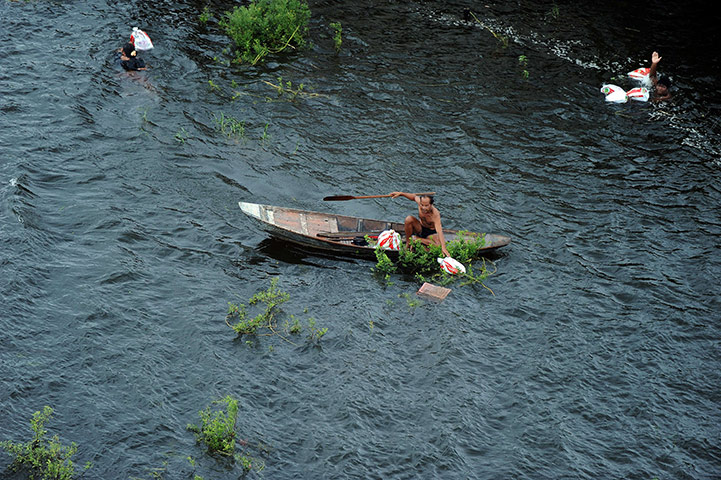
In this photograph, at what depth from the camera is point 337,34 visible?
1808cm

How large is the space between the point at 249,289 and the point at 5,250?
427 cm

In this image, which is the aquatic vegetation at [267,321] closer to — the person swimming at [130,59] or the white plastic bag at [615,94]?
the person swimming at [130,59]

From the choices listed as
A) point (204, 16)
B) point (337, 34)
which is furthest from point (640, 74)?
point (204, 16)

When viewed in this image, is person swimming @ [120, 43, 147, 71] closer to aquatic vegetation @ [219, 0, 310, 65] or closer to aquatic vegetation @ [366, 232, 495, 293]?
aquatic vegetation @ [219, 0, 310, 65]

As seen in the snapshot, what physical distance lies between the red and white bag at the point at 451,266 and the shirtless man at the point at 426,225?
124mm

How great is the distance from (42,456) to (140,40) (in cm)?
1204

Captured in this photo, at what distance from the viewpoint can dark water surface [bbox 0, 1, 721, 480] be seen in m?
8.60

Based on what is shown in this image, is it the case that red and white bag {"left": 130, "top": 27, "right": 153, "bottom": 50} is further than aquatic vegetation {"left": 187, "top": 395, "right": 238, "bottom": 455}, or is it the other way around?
red and white bag {"left": 130, "top": 27, "right": 153, "bottom": 50}

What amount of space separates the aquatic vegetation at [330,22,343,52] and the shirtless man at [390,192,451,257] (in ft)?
24.3

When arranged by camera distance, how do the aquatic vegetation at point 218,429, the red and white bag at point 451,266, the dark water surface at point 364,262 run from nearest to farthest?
the aquatic vegetation at point 218,429, the dark water surface at point 364,262, the red and white bag at point 451,266

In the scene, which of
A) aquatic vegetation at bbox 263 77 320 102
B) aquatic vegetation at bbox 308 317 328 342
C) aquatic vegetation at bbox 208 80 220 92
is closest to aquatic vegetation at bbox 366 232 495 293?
aquatic vegetation at bbox 308 317 328 342

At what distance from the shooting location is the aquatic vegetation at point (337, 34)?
17703 millimetres

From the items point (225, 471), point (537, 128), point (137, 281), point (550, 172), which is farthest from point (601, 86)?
point (225, 471)

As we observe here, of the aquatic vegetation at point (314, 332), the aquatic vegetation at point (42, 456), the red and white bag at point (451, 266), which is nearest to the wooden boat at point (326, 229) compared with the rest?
the red and white bag at point (451, 266)
